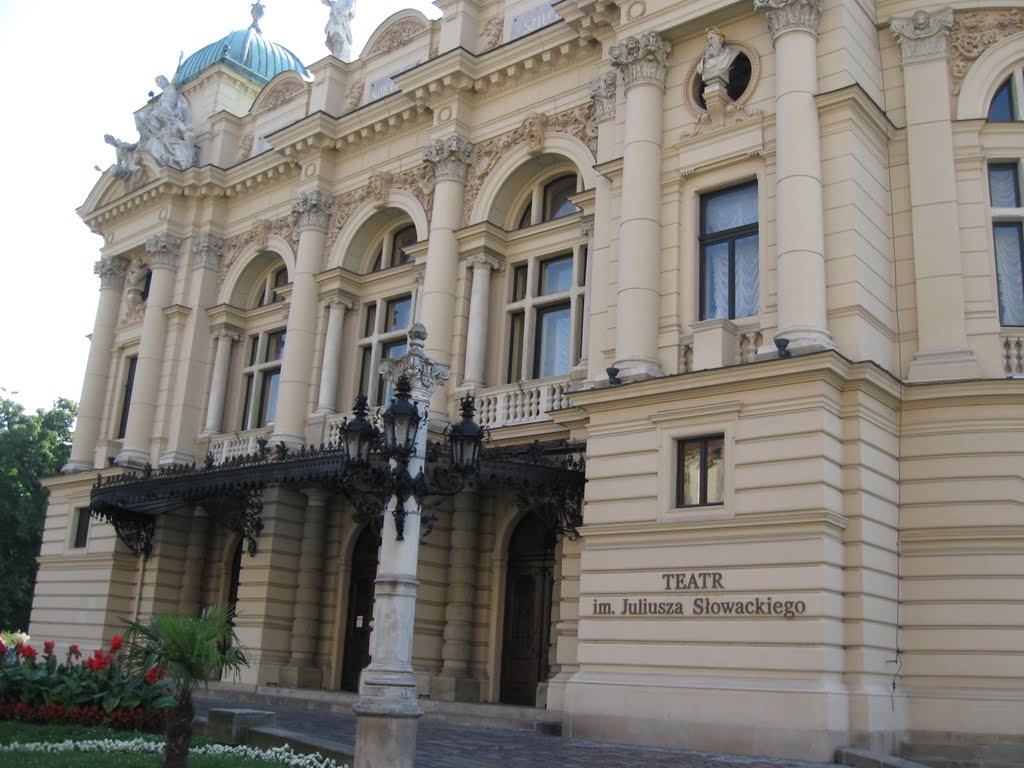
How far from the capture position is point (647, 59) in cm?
2069

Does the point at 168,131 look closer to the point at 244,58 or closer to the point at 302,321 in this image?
the point at 244,58

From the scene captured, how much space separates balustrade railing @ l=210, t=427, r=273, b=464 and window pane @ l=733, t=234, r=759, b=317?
13738 mm

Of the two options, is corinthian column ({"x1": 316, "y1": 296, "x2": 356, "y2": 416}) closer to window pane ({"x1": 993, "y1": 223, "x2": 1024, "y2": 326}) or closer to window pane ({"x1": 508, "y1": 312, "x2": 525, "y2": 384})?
window pane ({"x1": 508, "y1": 312, "x2": 525, "y2": 384})

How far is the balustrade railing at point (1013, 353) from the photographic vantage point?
695 inches

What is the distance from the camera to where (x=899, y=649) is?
55.2 feet

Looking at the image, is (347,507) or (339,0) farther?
(339,0)

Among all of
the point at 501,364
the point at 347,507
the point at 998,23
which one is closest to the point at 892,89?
the point at 998,23

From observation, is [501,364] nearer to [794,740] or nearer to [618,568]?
[618,568]

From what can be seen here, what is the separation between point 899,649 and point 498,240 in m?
12.5

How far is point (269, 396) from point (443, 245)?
26.9 ft

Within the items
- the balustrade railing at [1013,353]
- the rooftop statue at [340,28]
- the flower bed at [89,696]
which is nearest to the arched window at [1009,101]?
the balustrade railing at [1013,353]

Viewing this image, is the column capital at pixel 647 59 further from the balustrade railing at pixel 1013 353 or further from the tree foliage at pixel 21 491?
the tree foliage at pixel 21 491

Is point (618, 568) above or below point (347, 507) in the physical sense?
below

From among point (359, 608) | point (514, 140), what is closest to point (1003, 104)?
point (514, 140)
